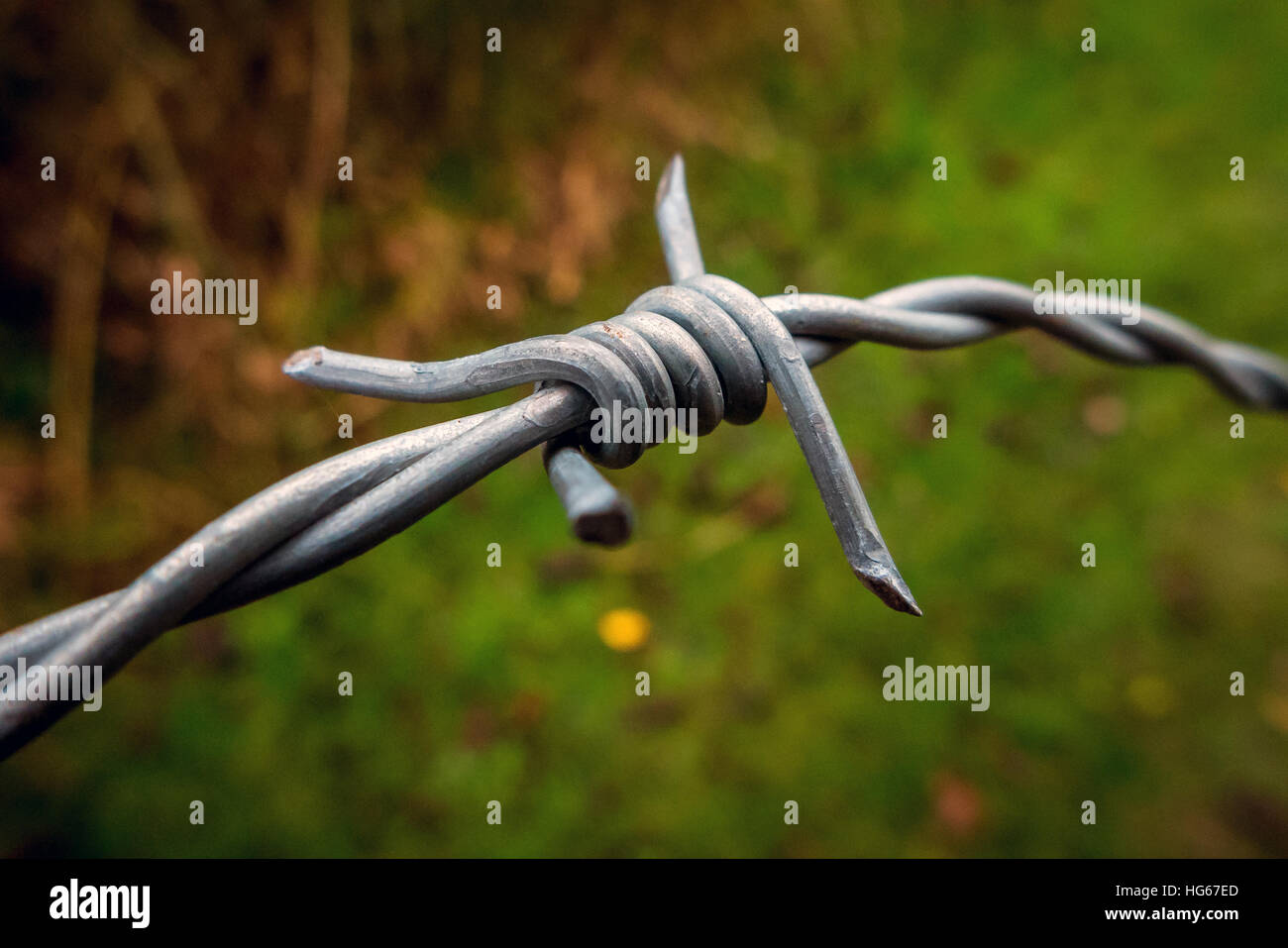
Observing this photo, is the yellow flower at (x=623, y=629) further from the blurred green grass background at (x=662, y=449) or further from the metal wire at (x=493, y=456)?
the metal wire at (x=493, y=456)

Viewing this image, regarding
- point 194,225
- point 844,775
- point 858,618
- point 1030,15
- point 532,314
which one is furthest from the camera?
point 1030,15

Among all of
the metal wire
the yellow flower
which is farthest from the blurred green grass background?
the metal wire

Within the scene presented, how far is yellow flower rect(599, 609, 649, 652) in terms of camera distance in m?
1.74

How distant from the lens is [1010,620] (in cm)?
172

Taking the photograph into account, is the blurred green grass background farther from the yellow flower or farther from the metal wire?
the metal wire

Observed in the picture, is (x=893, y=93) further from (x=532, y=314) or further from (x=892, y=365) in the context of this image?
(x=532, y=314)

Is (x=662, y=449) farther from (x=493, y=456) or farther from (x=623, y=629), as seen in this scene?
(x=493, y=456)

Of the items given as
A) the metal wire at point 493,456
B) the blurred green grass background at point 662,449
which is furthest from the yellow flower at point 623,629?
the metal wire at point 493,456

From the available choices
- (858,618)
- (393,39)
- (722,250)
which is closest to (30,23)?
(393,39)

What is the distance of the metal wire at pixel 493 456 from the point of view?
43cm

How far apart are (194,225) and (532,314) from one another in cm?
76

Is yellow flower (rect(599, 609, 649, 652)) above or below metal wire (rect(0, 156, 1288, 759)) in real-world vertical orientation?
below

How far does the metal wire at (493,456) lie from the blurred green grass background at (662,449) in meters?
1.26

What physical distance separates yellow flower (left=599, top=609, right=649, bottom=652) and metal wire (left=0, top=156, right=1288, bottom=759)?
4.07 feet
